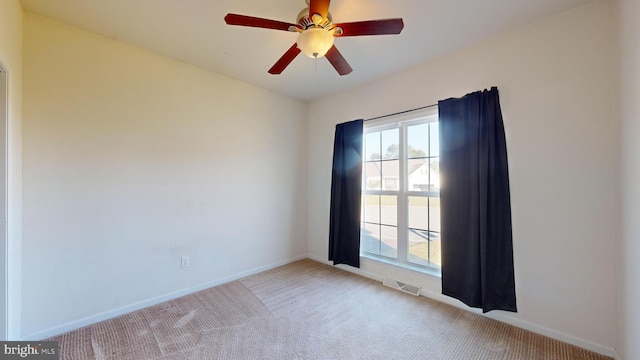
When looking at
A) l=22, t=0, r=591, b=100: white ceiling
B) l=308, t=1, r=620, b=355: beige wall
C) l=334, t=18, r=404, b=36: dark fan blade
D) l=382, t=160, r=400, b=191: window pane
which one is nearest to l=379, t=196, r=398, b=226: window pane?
l=382, t=160, r=400, b=191: window pane

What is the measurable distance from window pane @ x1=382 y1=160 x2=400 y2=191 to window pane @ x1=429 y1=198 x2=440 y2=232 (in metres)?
0.45

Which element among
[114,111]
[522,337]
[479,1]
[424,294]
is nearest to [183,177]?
[114,111]

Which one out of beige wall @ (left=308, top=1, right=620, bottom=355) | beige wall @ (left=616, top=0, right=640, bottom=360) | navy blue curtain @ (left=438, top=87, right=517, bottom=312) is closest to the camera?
beige wall @ (left=616, top=0, right=640, bottom=360)

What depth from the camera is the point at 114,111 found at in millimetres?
2350

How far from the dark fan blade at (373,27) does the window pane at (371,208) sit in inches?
82.4

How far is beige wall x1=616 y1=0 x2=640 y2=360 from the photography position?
141 centimetres

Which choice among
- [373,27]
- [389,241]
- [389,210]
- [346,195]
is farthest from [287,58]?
[389,241]

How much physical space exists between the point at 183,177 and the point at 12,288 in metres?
1.46

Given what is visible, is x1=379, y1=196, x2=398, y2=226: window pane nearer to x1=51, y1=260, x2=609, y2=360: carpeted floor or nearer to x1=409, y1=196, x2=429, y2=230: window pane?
x1=409, y1=196, x2=429, y2=230: window pane

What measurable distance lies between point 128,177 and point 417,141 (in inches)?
120

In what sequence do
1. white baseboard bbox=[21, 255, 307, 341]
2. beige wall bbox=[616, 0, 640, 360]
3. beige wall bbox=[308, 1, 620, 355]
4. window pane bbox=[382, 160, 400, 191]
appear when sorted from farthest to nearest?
1. window pane bbox=[382, 160, 400, 191]
2. white baseboard bbox=[21, 255, 307, 341]
3. beige wall bbox=[308, 1, 620, 355]
4. beige wall bbox=[616, 0, 640, 360]

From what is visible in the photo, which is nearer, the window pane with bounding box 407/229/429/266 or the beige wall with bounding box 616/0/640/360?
the beige wall with bounding box 616/0/640/360

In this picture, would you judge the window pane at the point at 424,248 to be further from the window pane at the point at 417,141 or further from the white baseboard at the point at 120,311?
the white baseboard at the point at 120,311

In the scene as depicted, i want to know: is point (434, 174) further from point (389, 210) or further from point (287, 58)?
point (287, 58)
